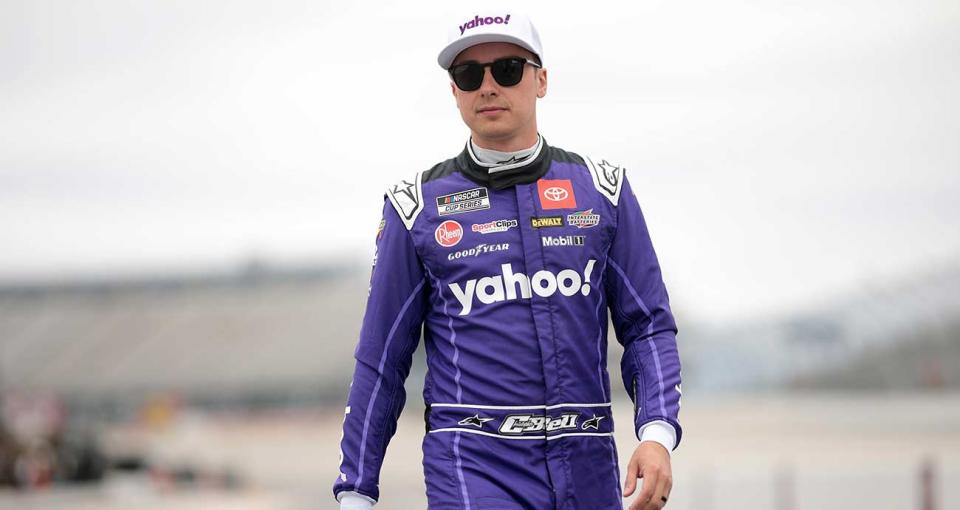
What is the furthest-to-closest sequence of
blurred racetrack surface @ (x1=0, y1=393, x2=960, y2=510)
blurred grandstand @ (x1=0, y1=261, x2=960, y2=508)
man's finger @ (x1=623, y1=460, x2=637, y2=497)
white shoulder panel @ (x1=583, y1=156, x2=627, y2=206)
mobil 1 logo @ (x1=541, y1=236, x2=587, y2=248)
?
blurred grandstand @ (x1=0, y1=261, x2=960, y2=508)
blurred racetrack surface @ (x1=0, y1=393, x2=960, y2=510)
white shoulder panel @ (x1=583, y1=156, x2=627, y2=206)
mobil 1 logo @ (x1=541, y1=236, x2=587, y2=248)
man's finger @ (x1=623, y1=460, x2=637, y2=497)

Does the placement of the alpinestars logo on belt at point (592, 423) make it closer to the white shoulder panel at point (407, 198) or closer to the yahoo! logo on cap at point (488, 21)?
the white shoulder panel at point (407, 198)

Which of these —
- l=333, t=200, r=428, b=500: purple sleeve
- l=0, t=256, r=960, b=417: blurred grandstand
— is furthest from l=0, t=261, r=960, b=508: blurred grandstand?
l=333, t=200, r=428, b=500: purple sleeve

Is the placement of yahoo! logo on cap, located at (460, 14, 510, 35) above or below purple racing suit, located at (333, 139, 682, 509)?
above

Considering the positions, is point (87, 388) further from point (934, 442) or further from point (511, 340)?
point (511, 340)

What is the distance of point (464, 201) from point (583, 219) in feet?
1.00

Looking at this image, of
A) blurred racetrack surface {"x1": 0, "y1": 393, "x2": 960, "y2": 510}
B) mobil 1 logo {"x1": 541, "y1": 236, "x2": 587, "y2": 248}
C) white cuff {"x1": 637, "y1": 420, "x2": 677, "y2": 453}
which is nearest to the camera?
white cuff {"x1": 637, "y1": 420, "x2": 677, "y2": 453}

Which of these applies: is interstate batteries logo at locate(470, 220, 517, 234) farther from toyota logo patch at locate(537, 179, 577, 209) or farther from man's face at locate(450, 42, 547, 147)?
man's face at locate(450, 42, 547, 147)

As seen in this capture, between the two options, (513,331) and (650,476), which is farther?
(513,331)

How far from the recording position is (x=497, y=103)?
355 cm

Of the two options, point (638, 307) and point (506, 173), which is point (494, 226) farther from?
point (638, 307)

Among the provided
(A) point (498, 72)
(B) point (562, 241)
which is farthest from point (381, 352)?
(A) point (498, 72)

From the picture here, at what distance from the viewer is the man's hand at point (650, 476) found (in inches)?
126

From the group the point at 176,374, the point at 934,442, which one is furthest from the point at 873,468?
the point at 176,374

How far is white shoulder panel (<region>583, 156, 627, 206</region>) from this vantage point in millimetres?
3615
